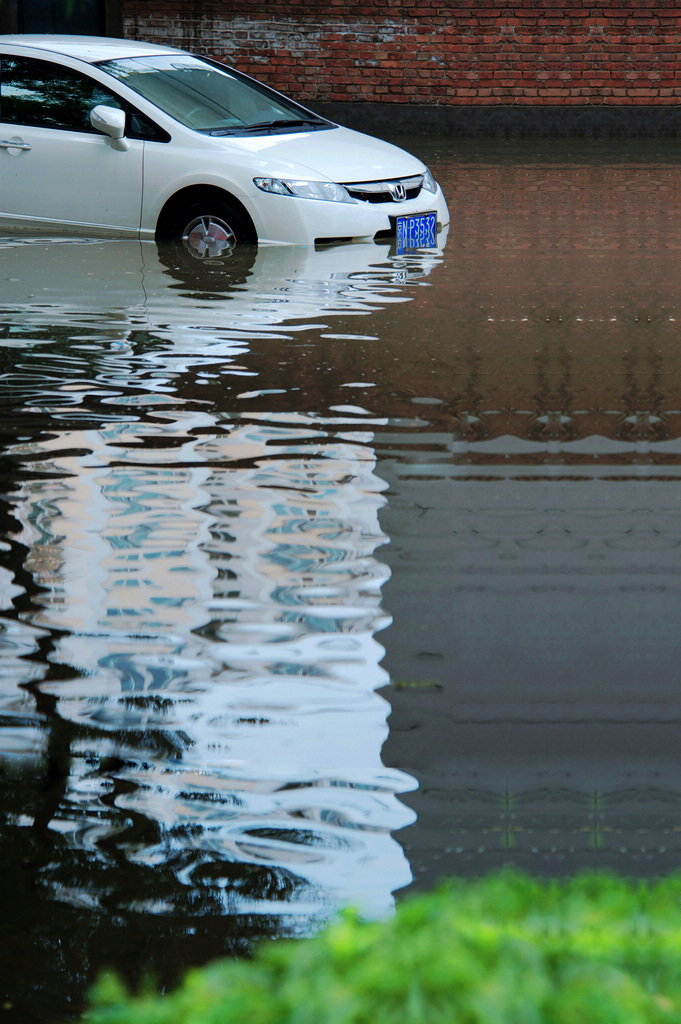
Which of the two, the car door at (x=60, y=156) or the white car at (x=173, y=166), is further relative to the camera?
the car door at (x=60, y=156)

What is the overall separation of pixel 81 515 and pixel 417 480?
1.22 metres

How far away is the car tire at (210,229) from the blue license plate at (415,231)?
1040mm

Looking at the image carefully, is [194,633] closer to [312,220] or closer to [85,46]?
[312,220]

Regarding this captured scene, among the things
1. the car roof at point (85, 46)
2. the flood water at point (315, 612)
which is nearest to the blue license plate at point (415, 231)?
the flood water at point (315, 612)

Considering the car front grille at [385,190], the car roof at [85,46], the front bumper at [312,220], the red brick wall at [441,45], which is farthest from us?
the red brick wall at [441,45]

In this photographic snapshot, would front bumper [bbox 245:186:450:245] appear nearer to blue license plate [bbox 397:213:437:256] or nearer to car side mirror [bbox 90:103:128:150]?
blue license plate [bbox 397:213:437:256]

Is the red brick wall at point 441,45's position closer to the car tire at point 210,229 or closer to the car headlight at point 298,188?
the car tire at point 210,229

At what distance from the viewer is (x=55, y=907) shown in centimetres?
222

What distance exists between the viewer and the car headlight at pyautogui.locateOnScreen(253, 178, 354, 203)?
851cm

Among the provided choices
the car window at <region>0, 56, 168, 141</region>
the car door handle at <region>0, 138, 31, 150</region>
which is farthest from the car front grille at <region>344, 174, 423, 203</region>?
the car door handle at <region>0, 138, 31, 150</region>

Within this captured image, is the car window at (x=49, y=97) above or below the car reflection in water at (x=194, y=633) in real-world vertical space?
above

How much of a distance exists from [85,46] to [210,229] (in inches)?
78.6

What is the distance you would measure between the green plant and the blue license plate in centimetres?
810

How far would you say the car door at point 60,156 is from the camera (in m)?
8.94
